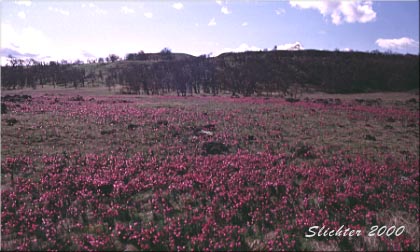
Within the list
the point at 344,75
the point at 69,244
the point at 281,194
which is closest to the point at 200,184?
the point at 281,194

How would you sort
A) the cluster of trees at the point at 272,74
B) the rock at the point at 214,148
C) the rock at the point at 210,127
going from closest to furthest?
the rock at the point at 214,148 < the rock at the point at 210,127 < the cluster of trees at the point at 272,74

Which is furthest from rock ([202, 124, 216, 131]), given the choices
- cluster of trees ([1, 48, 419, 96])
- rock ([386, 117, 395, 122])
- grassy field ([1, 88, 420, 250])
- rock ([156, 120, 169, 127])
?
cluster of trees ([1, 48, 419, 96])

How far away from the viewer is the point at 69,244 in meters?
5.88

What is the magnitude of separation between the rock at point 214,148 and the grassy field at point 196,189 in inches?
2.7

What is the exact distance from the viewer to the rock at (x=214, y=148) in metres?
12.4

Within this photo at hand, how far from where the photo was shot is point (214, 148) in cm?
1266

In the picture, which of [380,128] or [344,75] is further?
[344,75]

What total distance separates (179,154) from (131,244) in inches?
241

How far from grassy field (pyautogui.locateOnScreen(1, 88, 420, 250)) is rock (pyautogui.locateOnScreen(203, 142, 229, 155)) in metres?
0.07

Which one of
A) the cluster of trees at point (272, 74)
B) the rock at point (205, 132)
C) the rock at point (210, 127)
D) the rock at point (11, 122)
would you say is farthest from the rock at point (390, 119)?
the cluster of trees at point (272, 74)

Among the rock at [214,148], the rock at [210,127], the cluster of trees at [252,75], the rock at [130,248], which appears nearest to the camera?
the rock at [130,248]

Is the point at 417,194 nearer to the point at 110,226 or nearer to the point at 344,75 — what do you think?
the point at 110,226

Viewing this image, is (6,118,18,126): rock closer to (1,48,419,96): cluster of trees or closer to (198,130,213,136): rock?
(198,130,213,136): rock

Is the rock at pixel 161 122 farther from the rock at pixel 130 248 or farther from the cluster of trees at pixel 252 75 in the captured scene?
the cluster of trees at pixel 252 75
